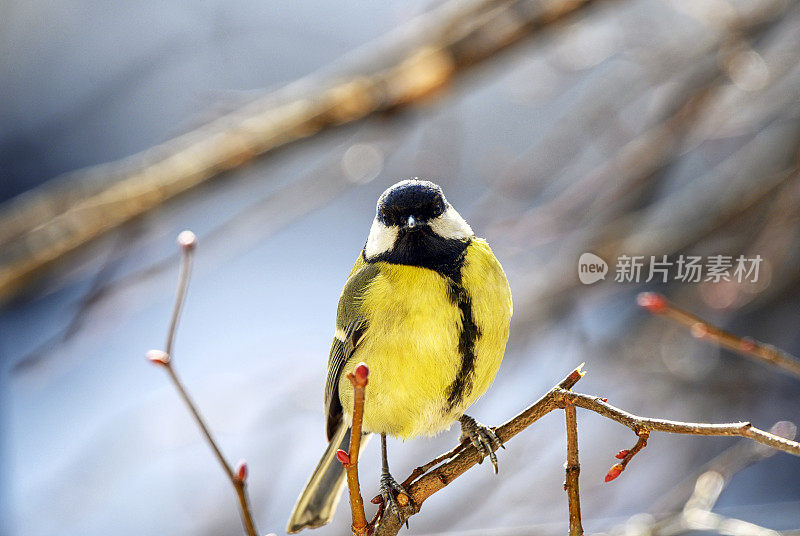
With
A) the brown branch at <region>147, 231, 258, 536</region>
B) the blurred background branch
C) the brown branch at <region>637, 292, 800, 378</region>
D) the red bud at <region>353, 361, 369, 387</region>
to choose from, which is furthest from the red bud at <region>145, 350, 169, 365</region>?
the blurred background branch

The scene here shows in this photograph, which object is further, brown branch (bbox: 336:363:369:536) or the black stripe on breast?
the black stripe on breast

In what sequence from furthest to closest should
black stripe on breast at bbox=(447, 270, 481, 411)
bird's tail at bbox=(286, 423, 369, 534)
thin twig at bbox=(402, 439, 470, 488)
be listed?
bird's tail at bbox=(286, 423, 369, 534) → black stripe on breast at bbox=(447, 270, 481, 411) → thin twig at bbox=(402, 439, 470, 488)

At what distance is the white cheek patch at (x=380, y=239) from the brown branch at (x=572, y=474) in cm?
53

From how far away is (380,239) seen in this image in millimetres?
1350

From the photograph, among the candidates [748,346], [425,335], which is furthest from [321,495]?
[748,346]

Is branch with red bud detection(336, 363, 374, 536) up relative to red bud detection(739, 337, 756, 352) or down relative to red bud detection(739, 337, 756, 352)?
down

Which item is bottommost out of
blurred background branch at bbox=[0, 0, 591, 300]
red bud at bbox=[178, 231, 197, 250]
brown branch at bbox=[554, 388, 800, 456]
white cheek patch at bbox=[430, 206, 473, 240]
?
brown branch at bbox=[554, 388, 800, 456]

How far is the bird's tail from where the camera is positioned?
1487 millimetres

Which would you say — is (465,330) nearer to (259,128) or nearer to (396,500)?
(396,500)

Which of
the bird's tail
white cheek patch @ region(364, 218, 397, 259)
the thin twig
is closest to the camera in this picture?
the thin twig

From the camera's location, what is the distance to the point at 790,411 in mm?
2318

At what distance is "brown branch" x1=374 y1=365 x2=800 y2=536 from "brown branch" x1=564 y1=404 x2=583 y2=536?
0.03 m

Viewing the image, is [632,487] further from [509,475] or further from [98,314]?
[98,314]

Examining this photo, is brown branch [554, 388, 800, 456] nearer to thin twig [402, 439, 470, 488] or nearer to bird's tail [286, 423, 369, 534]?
thin twig [402, 439, 470, 488]
